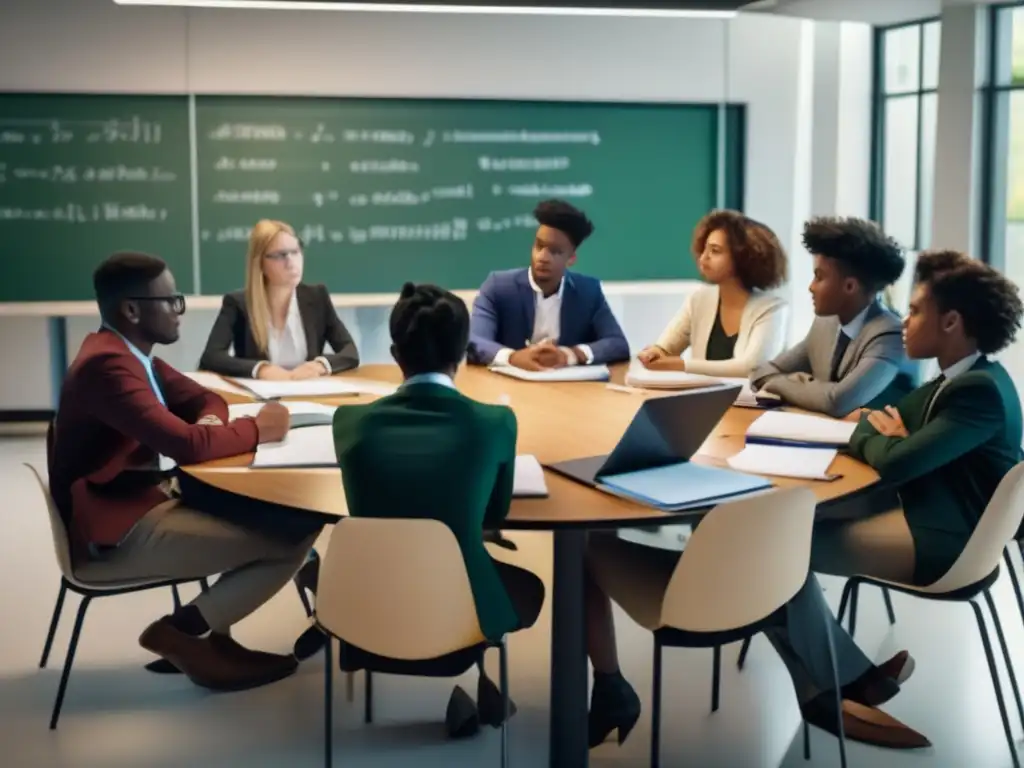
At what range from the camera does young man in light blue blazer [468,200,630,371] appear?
4.46 metres

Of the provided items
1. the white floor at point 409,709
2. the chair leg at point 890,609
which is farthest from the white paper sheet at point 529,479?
the chair leg at point 890,609

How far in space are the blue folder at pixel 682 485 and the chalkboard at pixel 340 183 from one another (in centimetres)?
416

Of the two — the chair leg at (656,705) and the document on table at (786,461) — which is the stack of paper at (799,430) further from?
the chair leg at (656,705)

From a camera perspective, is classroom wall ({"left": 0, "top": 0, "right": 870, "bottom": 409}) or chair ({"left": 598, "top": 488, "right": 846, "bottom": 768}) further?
classroom wall ({"left": 0, "top": 0, "right": 870, "bottom": 409})

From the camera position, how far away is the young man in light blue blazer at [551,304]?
4457 mm

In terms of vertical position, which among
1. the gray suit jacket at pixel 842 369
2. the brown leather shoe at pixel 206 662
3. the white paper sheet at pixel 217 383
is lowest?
the brown leather shoe at pixel 206 662

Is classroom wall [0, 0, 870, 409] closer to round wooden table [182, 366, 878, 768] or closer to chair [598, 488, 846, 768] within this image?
round wooden table [182, 366, 878, 768]

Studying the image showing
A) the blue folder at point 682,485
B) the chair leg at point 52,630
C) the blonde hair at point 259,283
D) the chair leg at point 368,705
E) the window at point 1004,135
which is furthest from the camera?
the window at point 1004,135

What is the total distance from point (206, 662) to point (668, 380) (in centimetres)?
163

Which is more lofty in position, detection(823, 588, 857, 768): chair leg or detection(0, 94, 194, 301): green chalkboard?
detection(0, 94, 194, 301): green chalkboard

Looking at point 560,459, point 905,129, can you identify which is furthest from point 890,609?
point 905,129

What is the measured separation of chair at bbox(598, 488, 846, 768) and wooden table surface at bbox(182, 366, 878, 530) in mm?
103

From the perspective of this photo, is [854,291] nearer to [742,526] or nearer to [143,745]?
[742,526]

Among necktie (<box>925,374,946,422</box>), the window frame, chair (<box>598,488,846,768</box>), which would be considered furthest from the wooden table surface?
the window frame
